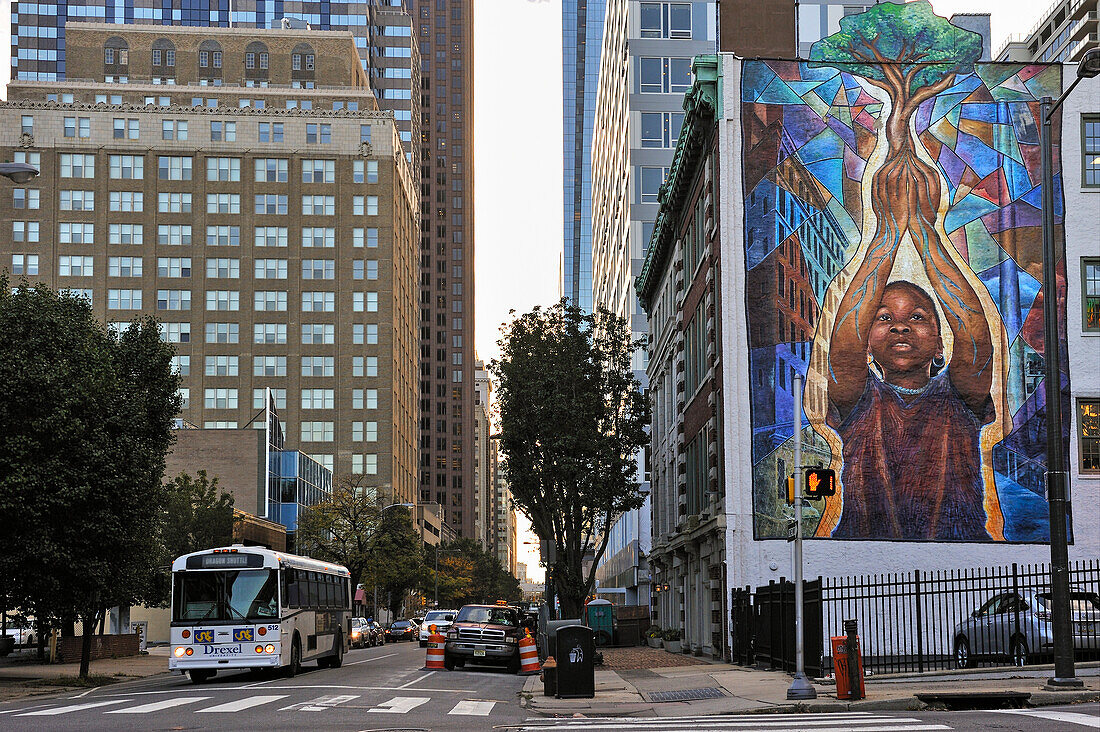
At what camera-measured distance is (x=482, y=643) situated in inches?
1298

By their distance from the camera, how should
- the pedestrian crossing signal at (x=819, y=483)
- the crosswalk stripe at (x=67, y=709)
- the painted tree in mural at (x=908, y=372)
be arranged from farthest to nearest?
the painted tree in mural at (x=908, y=372), the pedestrian crossing signal at (x=819, y=483), the crosswalk stripe at (x=67, y=709)

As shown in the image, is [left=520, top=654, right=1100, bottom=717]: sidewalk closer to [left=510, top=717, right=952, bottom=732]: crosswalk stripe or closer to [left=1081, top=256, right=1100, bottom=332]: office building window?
[left=510, top=717, right=952, bottom=732]: crosswalk stripe

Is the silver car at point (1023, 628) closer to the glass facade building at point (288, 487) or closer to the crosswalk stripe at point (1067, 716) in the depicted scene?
the crosswalk stripe at point (1067, 716)

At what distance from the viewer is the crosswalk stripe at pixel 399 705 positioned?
63.0 ft

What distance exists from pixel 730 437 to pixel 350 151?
9331cm

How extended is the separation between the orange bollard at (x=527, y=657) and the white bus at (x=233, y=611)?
6.49 metres

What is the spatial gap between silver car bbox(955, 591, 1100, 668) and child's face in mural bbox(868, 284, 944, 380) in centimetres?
890

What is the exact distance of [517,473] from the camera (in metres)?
41.3

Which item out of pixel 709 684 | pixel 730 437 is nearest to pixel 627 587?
pixel 730 437

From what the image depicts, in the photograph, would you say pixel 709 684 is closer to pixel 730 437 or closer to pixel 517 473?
pixel 730 437

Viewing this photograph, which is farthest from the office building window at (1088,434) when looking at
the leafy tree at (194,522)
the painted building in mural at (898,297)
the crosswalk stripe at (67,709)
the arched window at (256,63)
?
the arched window at (256,63)

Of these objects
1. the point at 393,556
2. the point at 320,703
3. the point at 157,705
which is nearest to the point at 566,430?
the point at 320,703

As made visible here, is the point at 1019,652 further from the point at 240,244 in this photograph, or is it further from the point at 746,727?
the point at 240,244

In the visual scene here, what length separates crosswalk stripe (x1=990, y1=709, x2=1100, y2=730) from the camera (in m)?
13.3
